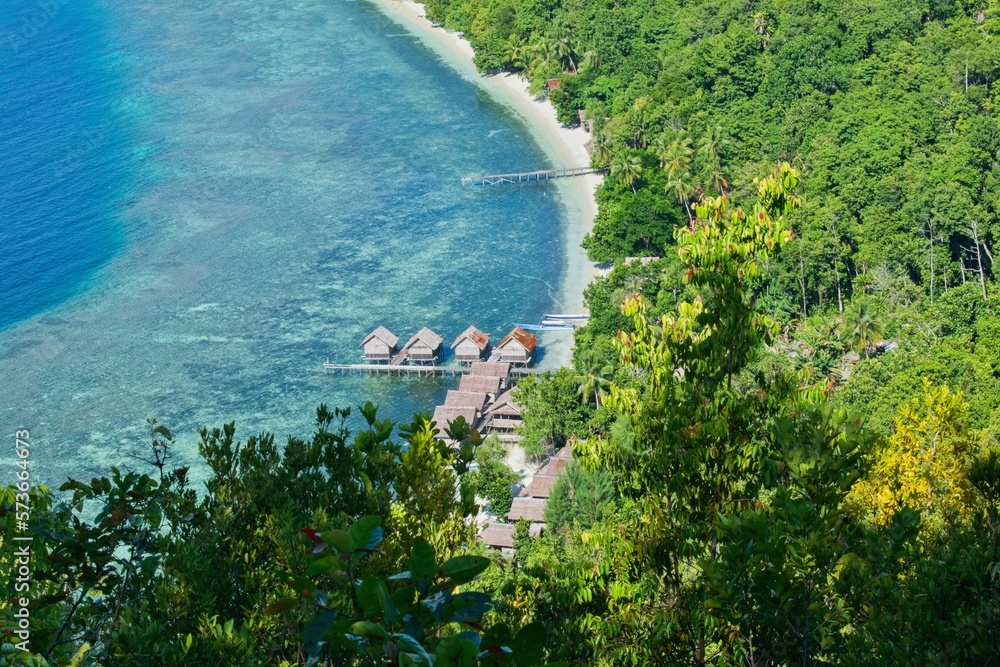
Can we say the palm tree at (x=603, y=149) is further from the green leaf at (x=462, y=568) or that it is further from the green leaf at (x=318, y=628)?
the green leaf at (x=318, y=628)

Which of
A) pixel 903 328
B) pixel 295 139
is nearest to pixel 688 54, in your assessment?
pixel 295 139

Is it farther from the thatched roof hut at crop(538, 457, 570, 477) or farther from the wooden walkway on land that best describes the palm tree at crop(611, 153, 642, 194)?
the thatched roof hut at crop(538, 457, 570, 477)

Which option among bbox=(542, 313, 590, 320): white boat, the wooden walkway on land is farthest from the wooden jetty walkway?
the wooden walkway on land

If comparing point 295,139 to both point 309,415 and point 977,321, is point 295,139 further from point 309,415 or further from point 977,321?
point 977,321

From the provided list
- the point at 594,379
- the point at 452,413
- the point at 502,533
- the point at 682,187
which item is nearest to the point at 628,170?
the point at 682,187

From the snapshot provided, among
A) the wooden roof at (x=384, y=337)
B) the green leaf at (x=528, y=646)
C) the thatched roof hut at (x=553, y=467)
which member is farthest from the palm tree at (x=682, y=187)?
the green leaf at (x=528, y=646)

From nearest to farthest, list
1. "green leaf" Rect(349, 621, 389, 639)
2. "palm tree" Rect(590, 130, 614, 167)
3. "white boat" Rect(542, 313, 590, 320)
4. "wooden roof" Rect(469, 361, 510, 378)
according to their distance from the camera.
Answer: "green leaf" Rect(349, 621, 389, 639), "wooden roof" Rect(469, 361, 510, 378), "white boat" Rect(542, 313, 590, 320), "palm tree" Rect(590, 130, 614, 167)
